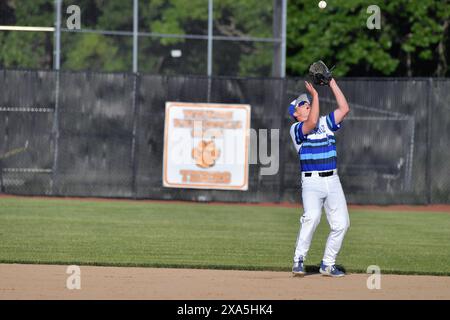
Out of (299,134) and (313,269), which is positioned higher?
(299,134)

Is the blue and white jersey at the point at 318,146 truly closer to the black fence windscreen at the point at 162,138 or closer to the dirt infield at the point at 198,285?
the dirt infield at the point at 198,285

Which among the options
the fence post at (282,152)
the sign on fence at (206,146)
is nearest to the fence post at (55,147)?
the sign on fence at (206,146)

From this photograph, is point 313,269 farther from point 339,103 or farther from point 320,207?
point 339,103

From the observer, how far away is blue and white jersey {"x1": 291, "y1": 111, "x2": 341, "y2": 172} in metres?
11.8

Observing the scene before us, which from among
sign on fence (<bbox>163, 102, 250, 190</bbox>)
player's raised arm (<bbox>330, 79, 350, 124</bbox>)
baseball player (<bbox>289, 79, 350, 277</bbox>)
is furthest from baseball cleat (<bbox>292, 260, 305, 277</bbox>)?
sign on fence (<bbox>163, 102, 250, 190</bbox>)

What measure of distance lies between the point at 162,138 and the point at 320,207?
39.9ft

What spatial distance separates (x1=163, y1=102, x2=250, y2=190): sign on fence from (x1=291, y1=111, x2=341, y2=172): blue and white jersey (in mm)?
11435

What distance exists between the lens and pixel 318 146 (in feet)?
38.9

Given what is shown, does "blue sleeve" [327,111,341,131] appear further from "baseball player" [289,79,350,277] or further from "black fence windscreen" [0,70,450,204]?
"black fence windscreen" [0,70,450,204]

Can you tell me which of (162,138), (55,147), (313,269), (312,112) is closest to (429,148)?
(162,138)

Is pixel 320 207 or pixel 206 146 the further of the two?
pixel 206 146

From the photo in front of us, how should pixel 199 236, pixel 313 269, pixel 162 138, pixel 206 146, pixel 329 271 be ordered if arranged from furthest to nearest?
pixel 162 138 → pixel 206 146 → pixel 199 236 → pixel 313 269 → pixel 329 271

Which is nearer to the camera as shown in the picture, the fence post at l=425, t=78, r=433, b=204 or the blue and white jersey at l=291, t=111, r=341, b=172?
the blue and white jersey at l=291, t=111, r=341, b=172
